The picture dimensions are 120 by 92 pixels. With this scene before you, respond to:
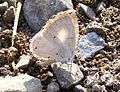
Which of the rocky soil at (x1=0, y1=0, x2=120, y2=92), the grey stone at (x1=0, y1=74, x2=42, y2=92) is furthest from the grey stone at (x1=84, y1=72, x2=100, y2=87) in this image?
the grey stone at (x1=0, y1=74, x2=42, y2=92)

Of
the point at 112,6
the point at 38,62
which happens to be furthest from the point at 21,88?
the point at 112,6

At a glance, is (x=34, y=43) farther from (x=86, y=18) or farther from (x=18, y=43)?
(x=86, y=18)

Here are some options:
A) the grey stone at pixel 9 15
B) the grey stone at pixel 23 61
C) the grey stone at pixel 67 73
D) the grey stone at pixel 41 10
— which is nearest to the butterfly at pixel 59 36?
the grey stone at pixel 67 73

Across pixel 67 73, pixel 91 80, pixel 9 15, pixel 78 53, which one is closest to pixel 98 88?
pixel 91 80

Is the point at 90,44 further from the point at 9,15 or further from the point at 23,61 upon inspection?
the point at 9,15

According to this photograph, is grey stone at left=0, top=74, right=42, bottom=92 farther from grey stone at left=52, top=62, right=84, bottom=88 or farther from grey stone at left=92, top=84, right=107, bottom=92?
grey stone at left=92, top=84, right=107, bottom=92

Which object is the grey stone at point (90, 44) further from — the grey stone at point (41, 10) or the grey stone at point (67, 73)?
the grey stone at point (41, 10)
